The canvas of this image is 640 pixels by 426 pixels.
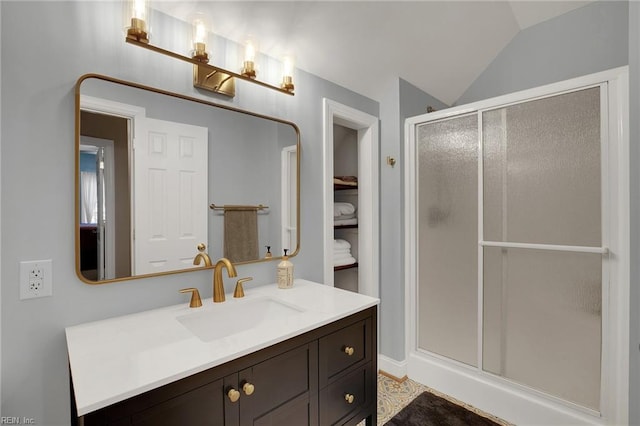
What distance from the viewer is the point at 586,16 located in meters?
2.07

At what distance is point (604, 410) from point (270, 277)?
188cm

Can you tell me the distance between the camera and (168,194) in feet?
4.36

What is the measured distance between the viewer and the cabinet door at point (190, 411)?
776mm

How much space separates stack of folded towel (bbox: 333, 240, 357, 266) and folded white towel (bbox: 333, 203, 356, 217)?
0.24m

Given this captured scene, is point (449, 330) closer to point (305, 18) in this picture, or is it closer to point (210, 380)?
point (210, 380)

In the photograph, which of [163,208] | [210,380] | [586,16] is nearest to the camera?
[210,380]

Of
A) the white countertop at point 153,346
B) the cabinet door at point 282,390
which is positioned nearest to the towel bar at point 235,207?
the white countertop at point 153,346

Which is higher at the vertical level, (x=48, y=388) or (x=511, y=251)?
(x=511, y=251)

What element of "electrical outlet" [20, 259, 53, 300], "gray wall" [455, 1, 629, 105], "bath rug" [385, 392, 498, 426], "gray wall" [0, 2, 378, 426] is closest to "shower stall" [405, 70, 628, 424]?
"bath rug" [385, 392, 498, 426]

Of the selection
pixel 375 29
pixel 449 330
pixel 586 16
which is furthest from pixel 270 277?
pixel 586 16

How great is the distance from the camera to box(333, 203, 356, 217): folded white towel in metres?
2.43

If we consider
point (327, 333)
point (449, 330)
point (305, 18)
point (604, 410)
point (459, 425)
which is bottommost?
point (459, 425)

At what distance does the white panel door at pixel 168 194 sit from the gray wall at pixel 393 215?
1.40 m

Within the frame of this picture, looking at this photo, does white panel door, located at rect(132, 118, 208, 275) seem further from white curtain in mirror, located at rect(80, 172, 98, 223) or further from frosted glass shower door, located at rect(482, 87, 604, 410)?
frosted glass shower door, located at rect(482, 87, 604, 410)
